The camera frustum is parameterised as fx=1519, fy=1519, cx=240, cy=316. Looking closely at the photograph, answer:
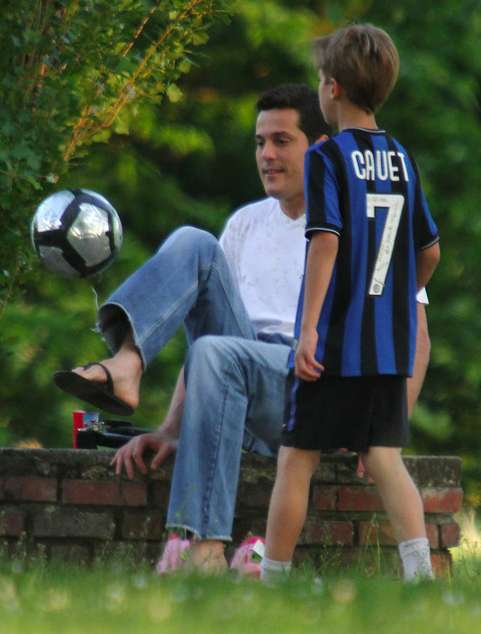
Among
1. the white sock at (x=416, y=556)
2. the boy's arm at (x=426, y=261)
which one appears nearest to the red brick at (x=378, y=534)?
the white sock at (x=416, y=556)

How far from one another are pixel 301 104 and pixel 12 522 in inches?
69.9

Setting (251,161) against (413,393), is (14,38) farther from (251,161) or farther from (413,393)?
(251,161)

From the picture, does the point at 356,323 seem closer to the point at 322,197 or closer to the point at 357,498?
the point at 322,197

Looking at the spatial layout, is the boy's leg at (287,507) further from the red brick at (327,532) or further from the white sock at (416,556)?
the red brick at (327,532)

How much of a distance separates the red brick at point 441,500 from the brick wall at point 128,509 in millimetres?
93

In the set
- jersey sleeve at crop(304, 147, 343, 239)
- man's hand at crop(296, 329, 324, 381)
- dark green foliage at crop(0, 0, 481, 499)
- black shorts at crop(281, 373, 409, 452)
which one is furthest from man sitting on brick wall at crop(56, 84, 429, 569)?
dark green foliage at crop(0, 0, 481, 499)

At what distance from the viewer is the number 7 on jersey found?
4375 mm

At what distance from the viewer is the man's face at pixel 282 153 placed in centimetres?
533

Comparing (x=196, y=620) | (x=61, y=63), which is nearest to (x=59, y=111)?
(x=61, y=63)

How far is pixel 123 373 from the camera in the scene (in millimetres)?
4621

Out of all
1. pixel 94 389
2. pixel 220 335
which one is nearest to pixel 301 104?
pixel 220 335

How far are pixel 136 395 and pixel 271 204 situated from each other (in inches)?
46.1

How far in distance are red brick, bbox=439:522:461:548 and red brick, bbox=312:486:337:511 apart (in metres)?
0.42

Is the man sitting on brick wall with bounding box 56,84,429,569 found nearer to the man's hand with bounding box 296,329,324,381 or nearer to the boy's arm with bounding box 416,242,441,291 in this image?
the boy's arm with bounding box 416,242,441,291
